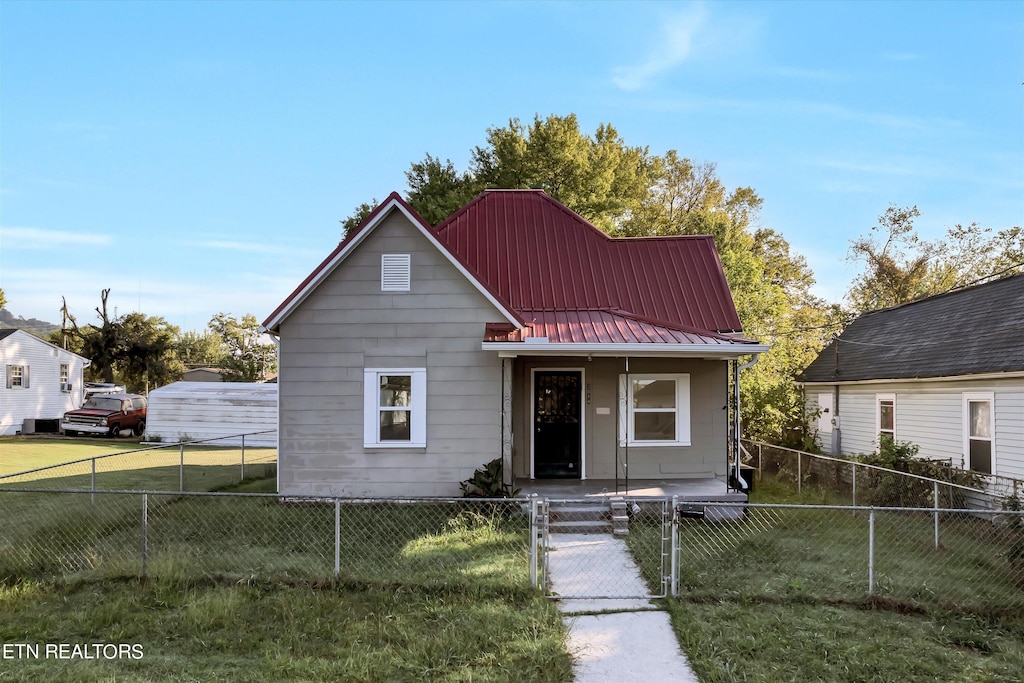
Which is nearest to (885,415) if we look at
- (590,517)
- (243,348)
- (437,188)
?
(590,517)

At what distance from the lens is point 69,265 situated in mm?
46500

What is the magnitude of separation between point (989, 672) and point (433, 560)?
5.54 m

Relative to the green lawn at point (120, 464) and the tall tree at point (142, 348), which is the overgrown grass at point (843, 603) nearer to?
the green lawn at point (120, 464)

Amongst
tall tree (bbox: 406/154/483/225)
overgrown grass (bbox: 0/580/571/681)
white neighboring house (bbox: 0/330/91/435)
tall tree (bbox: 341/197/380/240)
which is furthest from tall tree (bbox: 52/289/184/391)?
overgrown grass (bbox: 0/580/571/681)

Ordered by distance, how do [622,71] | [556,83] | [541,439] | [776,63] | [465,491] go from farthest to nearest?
1. [556,83]
2. [776,63]
3. [622,71]
4. [541,439]
5. [465,491]

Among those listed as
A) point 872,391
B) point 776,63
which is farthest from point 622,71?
point 872,391

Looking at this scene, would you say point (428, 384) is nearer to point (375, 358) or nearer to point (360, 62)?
point (375, 358)

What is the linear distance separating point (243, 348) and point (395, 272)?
6716 centimetres

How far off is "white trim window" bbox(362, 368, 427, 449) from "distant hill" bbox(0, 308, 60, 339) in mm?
33722

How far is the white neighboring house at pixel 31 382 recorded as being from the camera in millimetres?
28652

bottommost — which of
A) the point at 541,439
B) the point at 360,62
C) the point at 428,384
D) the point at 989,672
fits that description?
the point at 989,672

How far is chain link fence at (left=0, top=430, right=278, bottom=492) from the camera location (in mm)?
14188

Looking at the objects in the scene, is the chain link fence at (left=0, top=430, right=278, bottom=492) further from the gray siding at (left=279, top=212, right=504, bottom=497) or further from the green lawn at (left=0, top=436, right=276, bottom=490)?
the gray siding at (left=279, top=212, right=504, bottom=497)

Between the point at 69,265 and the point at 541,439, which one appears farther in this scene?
the point at 69,265
